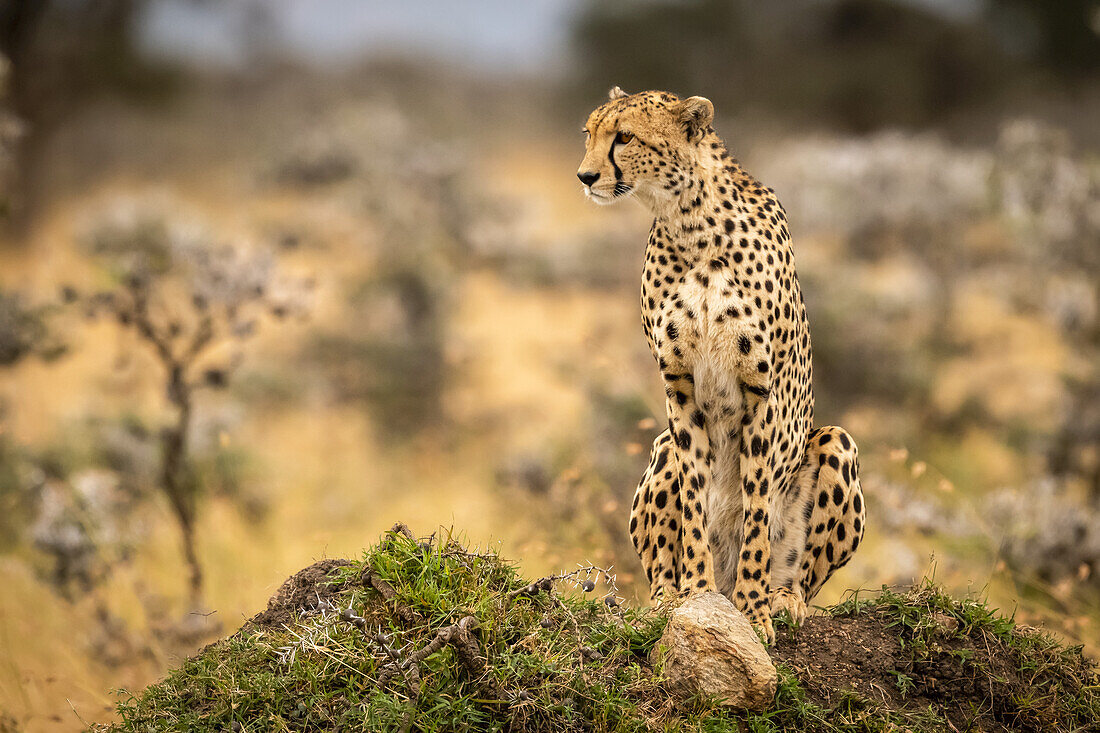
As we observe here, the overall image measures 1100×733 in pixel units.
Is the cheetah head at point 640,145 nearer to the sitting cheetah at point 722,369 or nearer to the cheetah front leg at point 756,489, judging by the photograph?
the sitting cheetah at point 722,369

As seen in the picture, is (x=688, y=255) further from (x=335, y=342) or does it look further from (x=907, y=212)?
(x=907, y=212)

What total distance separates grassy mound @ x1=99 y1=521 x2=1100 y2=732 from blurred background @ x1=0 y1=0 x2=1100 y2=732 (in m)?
0.28

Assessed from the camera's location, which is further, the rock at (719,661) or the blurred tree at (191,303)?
the blurred tree at (191,303)

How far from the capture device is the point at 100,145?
21.6 metres

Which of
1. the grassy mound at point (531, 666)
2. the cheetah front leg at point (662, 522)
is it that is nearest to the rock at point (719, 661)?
the grassy mound at point (531, 666)

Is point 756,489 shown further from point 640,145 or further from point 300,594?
point 300,594

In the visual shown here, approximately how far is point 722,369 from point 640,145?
0.83 meters

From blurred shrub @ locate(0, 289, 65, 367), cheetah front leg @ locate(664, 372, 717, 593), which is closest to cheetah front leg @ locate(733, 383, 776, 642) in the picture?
cheetah front leg @ locate(664, 372, 717, 593)

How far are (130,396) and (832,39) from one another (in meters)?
18.7

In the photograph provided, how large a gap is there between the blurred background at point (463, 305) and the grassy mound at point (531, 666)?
0.91 feet

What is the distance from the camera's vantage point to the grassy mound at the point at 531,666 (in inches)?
118

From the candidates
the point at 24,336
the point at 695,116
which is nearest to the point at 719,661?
the point at 695,116

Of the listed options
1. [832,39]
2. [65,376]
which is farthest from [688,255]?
[832,39]

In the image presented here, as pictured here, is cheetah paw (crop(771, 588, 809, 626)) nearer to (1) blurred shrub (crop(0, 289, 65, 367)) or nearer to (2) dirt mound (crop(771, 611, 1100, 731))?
(2) dirt mound (crop(771, 611, 1100, 731))
